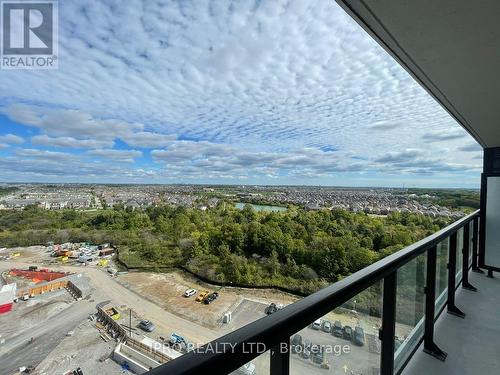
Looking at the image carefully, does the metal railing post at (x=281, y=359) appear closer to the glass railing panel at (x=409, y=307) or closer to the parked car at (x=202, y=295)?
the glass railing panel at (x=409, y=307)

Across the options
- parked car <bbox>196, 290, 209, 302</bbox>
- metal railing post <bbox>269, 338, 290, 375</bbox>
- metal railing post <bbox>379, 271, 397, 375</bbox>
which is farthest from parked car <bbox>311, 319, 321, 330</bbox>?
parked car <bbox>196, 290, 209, 302</bbox>

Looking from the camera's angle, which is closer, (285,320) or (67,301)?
(285,320)

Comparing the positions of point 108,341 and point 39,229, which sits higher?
point 39,229

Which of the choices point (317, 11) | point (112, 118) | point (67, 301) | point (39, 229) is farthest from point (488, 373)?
point (112, 118)

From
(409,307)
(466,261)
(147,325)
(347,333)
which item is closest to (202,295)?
(147,325)

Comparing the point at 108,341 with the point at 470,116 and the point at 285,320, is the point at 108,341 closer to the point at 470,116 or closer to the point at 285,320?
the point at 285,320

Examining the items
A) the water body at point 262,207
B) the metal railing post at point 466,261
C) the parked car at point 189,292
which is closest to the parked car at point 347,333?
the metal railing post at point 466,261
